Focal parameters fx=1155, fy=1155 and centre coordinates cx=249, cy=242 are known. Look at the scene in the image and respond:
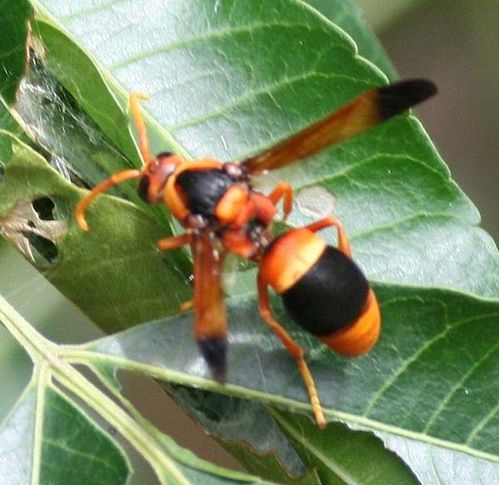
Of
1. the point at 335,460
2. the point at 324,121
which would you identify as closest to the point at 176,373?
the point at 335,460

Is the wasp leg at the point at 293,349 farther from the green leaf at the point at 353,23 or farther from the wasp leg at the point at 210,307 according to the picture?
the green leaf at the point at 353,23

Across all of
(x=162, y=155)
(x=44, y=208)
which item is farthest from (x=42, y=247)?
(x=162, y=155)

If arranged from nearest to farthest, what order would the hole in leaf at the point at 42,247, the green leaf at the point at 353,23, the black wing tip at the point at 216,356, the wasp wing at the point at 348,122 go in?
the black wing tip at the point at 216,356, the wasp wing at the point at 348,122, the hole in leaf at the point at 42,247, the green leaf at the point at 353,23

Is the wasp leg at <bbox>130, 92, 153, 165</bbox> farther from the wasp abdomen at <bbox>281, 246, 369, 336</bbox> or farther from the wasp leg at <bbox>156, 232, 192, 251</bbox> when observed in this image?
the wasp abdomen at <bbox>281, 246, 369, 336</bbox>

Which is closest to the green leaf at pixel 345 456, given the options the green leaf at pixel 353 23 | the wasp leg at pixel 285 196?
the wasp leg at pixel 285 196

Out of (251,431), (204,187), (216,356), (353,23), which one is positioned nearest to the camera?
(216,356)

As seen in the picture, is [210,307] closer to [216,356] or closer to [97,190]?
[216,356]

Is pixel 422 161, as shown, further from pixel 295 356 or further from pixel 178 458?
pixel 178 458

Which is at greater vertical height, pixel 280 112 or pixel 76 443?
pixel 280 112
